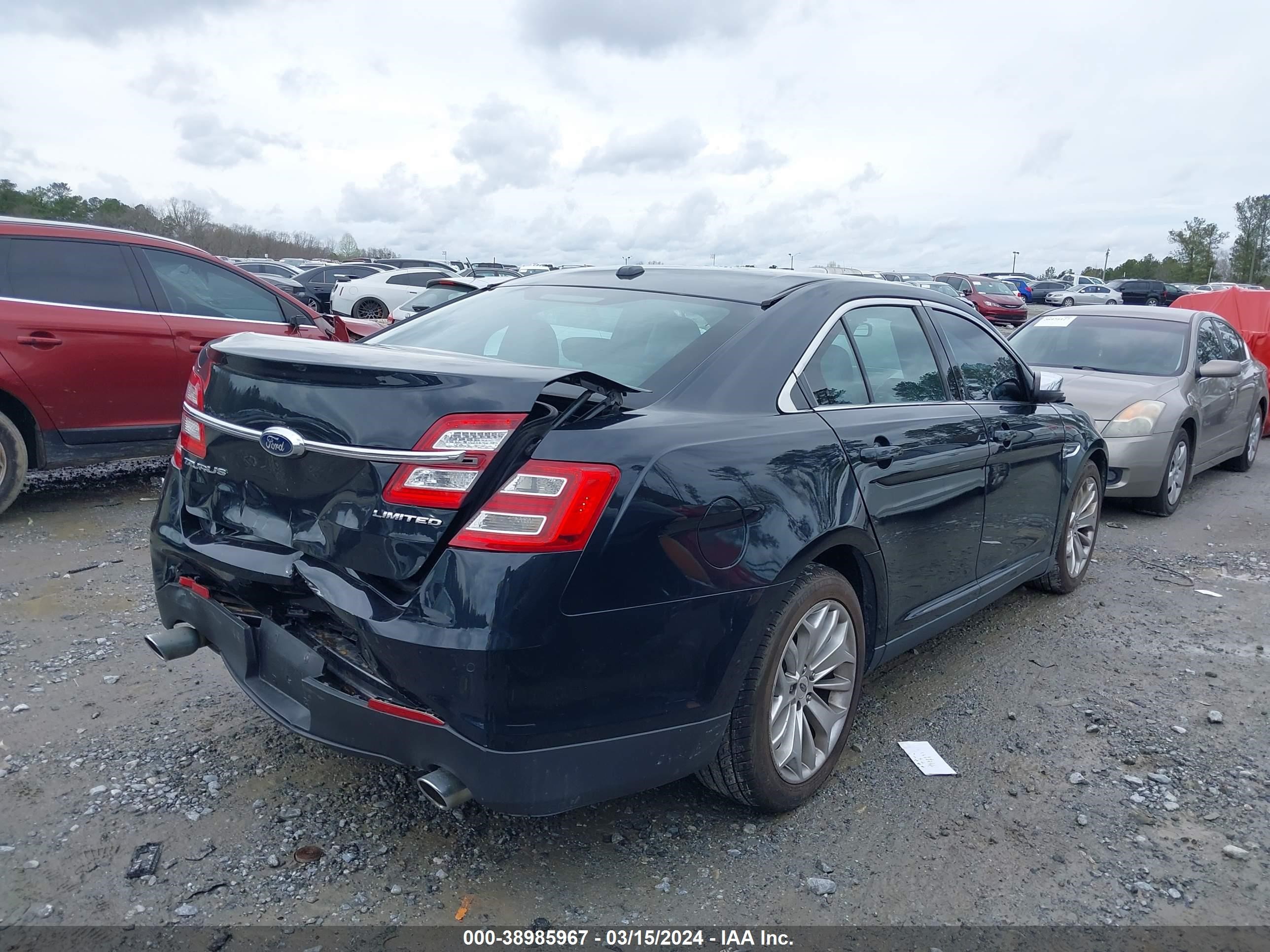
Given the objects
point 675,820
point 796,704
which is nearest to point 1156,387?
point 796,704

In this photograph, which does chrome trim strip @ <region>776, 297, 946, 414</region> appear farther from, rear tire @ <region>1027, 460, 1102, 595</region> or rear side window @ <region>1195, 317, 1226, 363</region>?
rear side window @ <region>1195, 317, 1226, 363</region>

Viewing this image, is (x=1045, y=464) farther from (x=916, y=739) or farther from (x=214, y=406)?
(x=214, y=406)

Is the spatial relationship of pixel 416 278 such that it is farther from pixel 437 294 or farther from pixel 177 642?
pixel 177 642

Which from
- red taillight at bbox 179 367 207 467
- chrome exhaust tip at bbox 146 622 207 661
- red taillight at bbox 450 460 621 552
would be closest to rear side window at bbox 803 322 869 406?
red taillight at bbox 450 460 621 552

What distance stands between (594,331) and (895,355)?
1.22 meters

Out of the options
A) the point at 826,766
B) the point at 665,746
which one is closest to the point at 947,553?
the point at 826,766

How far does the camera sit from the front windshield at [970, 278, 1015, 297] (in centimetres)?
3014

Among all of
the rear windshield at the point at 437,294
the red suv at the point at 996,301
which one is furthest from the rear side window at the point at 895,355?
the red suv at the point at 996,301

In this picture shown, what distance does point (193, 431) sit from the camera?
291 centimetres

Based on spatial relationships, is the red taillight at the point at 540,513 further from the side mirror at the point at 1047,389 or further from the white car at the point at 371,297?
the white car at the point at 371,297

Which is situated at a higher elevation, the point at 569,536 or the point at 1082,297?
the point at 569,536

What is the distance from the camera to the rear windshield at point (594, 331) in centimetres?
292

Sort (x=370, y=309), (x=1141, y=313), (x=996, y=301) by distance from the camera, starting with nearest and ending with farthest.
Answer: (x=1141, y=313), (x=370, y=309), (x=996, y=301)

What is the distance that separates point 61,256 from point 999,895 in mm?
6191
